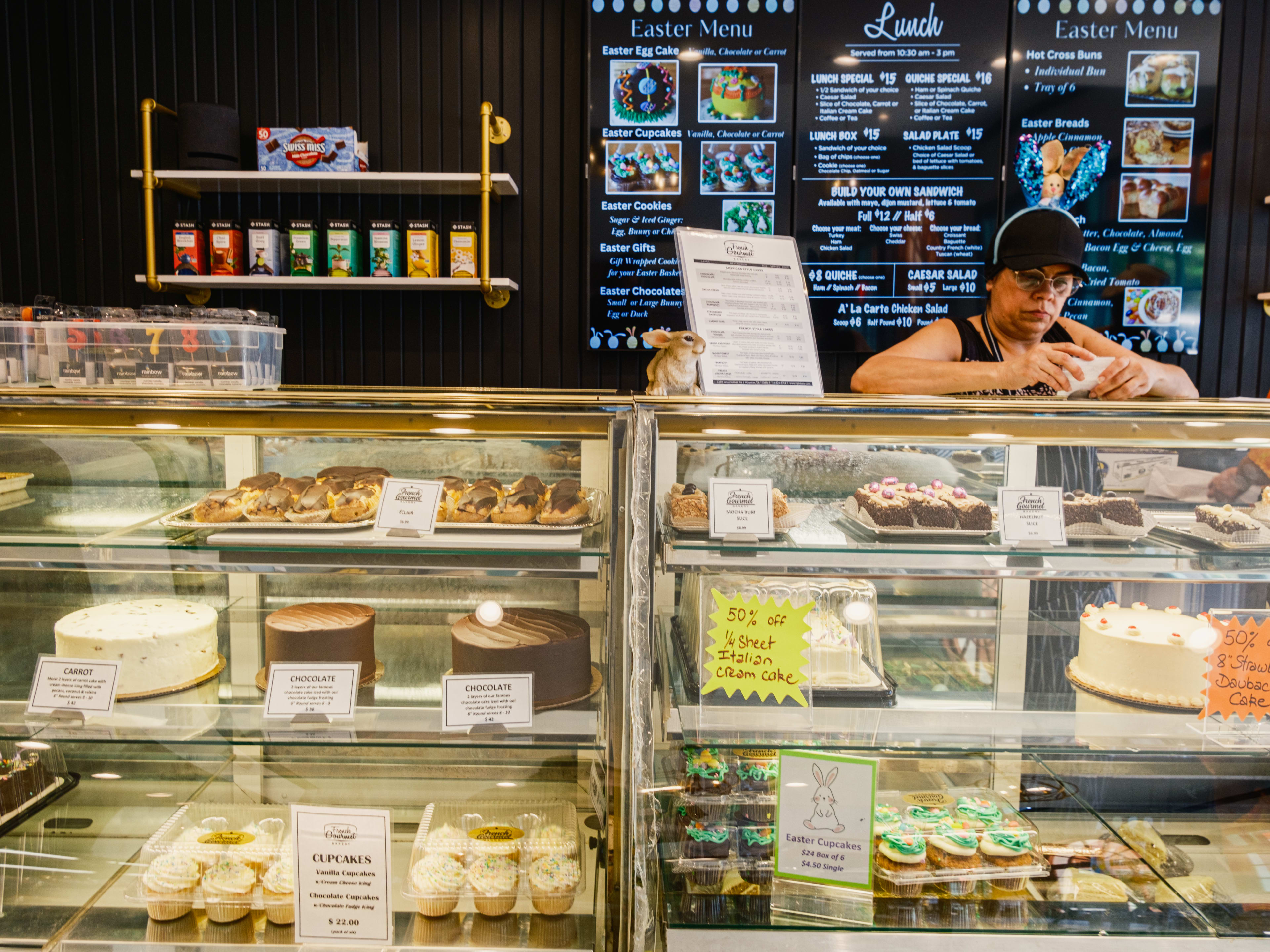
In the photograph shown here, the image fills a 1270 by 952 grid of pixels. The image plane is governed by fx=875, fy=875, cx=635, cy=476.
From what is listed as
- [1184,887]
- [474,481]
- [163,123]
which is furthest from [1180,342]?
[163,123]

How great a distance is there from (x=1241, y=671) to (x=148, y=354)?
81.1 inches

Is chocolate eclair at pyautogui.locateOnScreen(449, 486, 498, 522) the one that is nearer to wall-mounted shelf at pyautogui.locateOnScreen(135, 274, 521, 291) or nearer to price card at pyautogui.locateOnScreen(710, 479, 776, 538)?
price card at pyautogui.locateOnScreen(710, 479, 776, 538)

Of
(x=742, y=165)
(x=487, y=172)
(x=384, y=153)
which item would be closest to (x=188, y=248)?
(x=384, y=153)

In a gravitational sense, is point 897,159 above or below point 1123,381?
above

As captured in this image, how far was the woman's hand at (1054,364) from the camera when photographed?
72.4 inches

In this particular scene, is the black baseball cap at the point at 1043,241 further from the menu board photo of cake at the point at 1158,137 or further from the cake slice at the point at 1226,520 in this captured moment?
the menu board photo of cake at the point at 1158,137

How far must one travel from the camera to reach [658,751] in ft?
5.20

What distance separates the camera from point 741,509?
1.51 m

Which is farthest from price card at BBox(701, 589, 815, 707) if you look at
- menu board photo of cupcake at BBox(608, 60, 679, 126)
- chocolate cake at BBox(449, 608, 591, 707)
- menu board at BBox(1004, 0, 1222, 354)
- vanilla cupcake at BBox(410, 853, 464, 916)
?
menu board at BBox(1004, 0, 1222, 354)

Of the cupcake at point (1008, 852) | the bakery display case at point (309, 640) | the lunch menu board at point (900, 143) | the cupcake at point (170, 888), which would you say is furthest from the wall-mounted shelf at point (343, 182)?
the cupcake at point (1008, 852)

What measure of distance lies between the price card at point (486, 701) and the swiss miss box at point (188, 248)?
2552mm

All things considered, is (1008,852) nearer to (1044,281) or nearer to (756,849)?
(756,849)

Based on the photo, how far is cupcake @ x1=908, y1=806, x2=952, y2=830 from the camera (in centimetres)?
169

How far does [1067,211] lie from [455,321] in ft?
8.10
